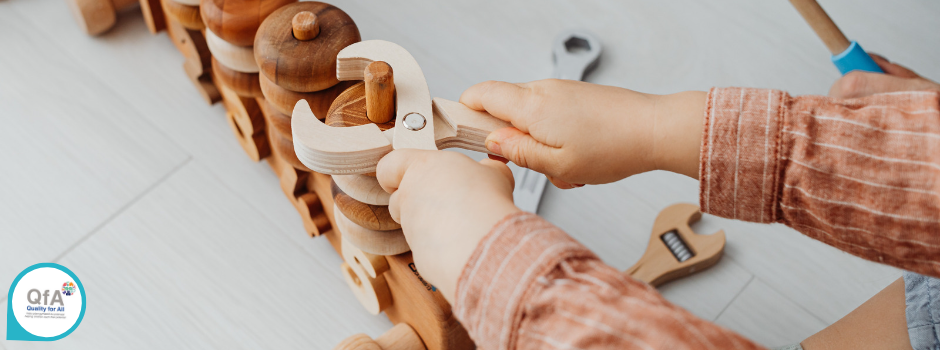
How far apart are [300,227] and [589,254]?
0.39 metres

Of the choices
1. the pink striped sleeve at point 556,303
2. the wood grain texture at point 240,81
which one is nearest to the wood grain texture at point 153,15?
the wood grain texture at point 240,81

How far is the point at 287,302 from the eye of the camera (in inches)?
23.9

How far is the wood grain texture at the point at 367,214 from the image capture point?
0.45m

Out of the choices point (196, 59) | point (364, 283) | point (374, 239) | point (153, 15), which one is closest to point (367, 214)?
point (374, 239)

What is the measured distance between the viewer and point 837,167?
375 mm

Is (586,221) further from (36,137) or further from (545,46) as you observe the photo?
(36,137)

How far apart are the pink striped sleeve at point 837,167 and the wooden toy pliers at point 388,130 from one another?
0.14 metres

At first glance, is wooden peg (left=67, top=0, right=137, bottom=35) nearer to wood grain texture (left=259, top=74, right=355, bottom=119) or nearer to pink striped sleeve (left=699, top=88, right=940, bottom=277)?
wood grain texture (left=259, top=74, right=355, bottom=119)

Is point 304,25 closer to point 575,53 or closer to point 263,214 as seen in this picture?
point 263,214

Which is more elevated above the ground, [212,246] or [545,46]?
[545,46]

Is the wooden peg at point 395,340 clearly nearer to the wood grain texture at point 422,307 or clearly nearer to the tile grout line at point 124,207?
the wood grain texture at point 422,307

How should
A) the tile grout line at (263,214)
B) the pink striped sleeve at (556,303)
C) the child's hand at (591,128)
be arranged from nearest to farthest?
the pink striped sleeve at (556,303), the child's hand at (591,128), the tile grout line at (263,214)

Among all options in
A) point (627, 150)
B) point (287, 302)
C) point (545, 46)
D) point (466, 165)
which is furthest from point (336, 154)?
point (545, 46)

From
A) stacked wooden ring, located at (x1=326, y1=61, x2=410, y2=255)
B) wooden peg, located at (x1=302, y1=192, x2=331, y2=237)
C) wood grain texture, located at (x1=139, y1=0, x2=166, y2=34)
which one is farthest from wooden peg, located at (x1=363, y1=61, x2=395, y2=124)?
wood grain texture, located at (x1=139, y1=0, x2=166, y2=34)
